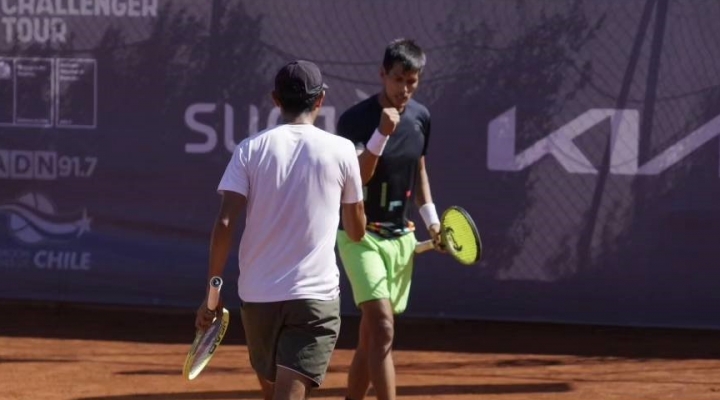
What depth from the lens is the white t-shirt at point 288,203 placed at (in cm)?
434

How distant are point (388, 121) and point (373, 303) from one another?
2.66ft

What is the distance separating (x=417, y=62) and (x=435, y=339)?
322cm

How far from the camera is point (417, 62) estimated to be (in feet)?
17.9

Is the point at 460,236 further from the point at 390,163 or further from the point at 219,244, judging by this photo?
the point at 219,244

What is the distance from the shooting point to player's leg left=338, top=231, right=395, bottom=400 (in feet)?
18.2

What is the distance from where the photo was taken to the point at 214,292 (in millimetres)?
4410

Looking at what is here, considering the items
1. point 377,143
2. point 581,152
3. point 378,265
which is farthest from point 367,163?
point 581,152

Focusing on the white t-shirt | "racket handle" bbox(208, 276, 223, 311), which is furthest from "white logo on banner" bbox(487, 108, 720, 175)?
"racket handle" bbox(208, 276, 223, 311)

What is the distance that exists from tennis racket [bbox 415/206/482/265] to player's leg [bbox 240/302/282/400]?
4.75 ft

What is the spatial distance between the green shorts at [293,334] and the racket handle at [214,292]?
0.39 ft

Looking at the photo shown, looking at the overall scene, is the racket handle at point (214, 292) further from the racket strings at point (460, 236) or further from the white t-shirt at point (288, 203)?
the racket strings at point (460, 236)

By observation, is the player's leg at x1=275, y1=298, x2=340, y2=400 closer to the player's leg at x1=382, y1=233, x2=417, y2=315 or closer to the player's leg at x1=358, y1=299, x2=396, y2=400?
the player's leg at x1=358, y1=299, x2=396, y2=400

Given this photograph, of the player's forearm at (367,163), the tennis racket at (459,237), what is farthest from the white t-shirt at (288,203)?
Answer: the tennis racket at (459,237)

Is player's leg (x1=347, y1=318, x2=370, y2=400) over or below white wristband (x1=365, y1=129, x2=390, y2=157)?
below
